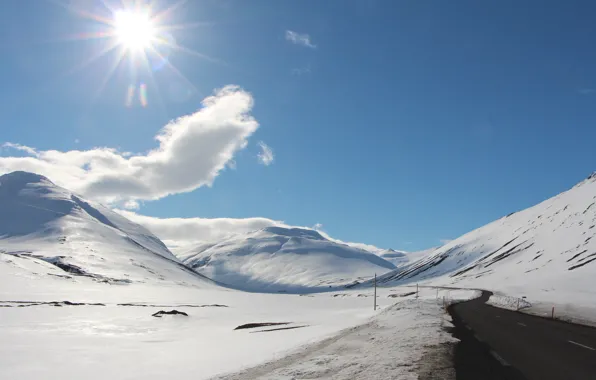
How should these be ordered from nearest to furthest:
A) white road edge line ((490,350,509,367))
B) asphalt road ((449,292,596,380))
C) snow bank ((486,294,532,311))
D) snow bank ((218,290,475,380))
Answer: snow bank ((218,290,475,380)) → asphalt road ((449,292,596,380)) → white road edge line ((490,350,509,367)) → snow bank ((486,294,532,311))

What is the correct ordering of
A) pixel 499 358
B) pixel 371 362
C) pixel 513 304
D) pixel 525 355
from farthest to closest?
1. pixel 513 304
2. pixel 525 355
3. pixel 499 358
4. pixel 371 362

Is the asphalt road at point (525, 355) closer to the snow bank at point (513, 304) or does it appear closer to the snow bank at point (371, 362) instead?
the snow bank at point (371, 362)

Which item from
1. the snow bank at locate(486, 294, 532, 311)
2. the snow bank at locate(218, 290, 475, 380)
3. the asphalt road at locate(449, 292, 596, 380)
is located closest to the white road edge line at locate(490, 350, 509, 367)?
the asphalt road at locate(449, 292, 596, 380)

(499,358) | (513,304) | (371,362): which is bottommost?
(371,362)

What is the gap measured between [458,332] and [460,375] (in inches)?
403

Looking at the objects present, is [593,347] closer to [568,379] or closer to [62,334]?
[568,379]

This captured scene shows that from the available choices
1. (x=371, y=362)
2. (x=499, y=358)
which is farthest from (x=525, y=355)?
(x=371, y=362)

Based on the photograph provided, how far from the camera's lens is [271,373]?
12492 mm

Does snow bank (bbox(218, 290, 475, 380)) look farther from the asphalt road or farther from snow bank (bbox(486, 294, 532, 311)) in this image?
snow bank (bbox(486, 294, 532, 311))

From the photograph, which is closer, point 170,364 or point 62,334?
point 170,364

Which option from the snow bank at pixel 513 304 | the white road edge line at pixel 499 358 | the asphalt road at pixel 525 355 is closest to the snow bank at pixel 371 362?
the asphalt road at pixel 525 355

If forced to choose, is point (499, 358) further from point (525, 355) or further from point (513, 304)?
point (513, 304)

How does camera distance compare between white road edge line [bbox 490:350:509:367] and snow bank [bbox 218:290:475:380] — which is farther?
white road edge line [bbox 490:350:509:367]

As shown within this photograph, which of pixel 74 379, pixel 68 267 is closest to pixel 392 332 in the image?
pixel 74 379
